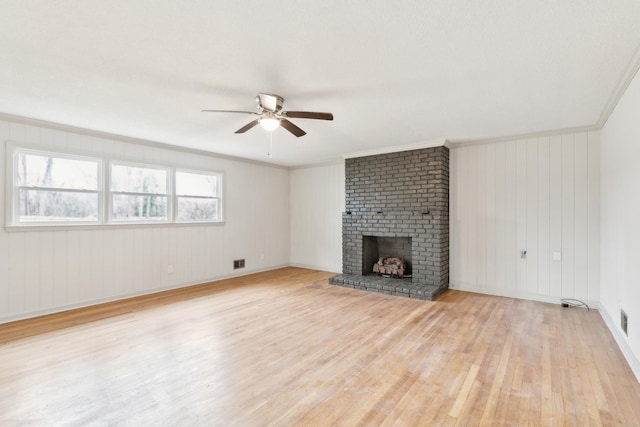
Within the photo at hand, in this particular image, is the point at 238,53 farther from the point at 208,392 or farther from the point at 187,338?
the point at 187,338

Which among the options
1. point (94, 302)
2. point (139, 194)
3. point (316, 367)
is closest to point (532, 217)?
point (316, 367)

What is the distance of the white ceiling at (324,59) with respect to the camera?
1762 mm

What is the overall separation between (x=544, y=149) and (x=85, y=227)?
21.8 ft

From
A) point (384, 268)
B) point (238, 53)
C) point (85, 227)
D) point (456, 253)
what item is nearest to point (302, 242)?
point (384, 268)

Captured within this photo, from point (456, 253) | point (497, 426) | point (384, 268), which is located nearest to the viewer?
point (497, 426)

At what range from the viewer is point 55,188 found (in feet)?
13.2

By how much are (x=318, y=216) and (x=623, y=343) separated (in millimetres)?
5162

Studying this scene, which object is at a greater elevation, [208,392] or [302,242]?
[302,242]

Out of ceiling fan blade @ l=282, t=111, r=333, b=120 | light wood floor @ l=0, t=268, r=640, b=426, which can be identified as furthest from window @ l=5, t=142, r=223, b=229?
ceiling fan blade @ l=282, t=111, r=333, b=120

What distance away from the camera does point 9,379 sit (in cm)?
238

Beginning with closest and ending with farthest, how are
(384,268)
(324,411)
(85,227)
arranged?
(324,411) < (85,227) < (384,268)

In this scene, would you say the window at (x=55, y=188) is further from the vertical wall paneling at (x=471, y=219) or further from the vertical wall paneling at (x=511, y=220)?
the vertical wall paneling at (x=511, y=220)

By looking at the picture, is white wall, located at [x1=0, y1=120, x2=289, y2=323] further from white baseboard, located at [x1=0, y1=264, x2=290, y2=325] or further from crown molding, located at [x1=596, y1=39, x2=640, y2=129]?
crown molding, located at [x1=596, y1=39, x2=640, y2=129]

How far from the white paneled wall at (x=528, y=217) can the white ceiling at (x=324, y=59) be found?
26.3 inches
